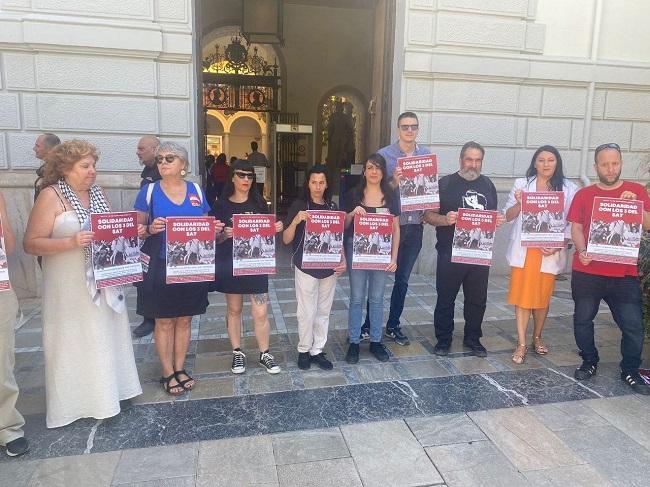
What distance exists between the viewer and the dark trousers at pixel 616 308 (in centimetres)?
371

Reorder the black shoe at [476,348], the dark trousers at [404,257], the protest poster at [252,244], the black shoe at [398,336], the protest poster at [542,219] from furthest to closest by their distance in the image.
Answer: the black shoe at [398,336]
the dark trousers at [404,257]
the black shoe at [476,348]
the protest poster at [542,219]
the protest poster at [252,244]

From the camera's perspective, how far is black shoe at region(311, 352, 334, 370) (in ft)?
13.1

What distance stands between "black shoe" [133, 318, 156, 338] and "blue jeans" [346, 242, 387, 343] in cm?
209

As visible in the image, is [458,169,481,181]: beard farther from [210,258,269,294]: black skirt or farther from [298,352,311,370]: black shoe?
[298,352,311,370]: black shoe

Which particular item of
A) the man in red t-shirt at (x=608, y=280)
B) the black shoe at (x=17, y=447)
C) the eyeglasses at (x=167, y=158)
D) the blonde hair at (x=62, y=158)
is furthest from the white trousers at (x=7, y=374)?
the man in red t-shirt at (x=608, y=280)

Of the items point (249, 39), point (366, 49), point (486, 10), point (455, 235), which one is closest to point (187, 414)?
point (455, 235)

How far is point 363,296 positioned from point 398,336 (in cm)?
79

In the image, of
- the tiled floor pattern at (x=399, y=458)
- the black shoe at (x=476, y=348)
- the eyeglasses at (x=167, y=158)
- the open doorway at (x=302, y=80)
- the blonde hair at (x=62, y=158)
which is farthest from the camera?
the open doorway at (x=302, y=80)

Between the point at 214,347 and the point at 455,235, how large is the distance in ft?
8.01

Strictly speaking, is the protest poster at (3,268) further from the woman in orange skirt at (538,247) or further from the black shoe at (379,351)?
the woman in orange skirt at (538,247)

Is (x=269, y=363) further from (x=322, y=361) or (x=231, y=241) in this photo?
(x=231, y=241)

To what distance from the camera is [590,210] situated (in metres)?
3.71

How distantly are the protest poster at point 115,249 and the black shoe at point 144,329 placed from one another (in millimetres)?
1822

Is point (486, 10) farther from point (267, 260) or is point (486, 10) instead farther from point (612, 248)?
point (267, 260)
